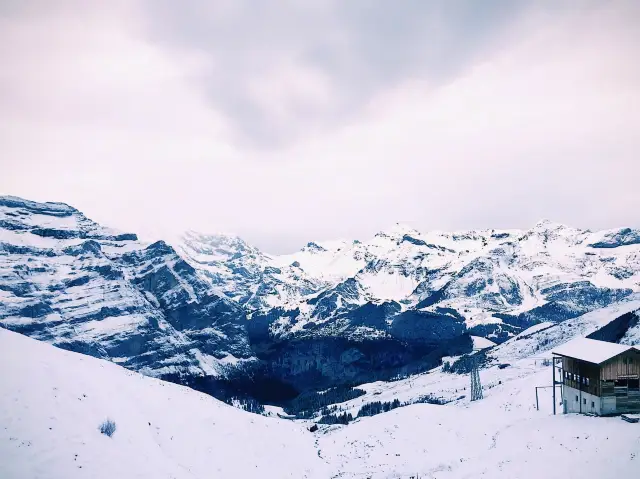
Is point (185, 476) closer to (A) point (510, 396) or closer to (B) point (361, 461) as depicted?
(B) point (361, 461)

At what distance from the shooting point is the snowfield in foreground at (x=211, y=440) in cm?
3631

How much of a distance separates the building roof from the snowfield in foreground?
284 inches

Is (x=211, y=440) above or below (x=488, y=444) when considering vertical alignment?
above

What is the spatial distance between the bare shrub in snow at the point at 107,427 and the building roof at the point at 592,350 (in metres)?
51.7

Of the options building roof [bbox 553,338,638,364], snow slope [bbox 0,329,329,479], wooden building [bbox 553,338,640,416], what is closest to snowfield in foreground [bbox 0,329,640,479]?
snow slope [bbox 0,329,329,479]

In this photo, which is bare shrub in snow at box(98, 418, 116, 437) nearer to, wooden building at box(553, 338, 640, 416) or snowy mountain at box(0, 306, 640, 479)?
snowy mountain at box(0, 306, 640, 479)

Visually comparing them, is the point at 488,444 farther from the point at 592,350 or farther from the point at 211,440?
the point at 211,440

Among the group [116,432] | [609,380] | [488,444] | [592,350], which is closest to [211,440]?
[116,432]

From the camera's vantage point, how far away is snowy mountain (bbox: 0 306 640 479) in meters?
36.3

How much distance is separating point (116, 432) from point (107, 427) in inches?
48.3

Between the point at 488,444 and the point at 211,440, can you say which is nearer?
the point at 211,440

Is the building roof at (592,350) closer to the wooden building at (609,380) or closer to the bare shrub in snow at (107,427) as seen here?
the wooden building at (609,380)

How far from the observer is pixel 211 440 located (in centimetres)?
5544

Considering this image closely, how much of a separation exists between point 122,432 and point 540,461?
36894 millimetres
